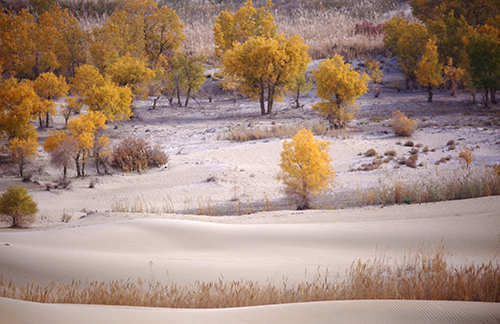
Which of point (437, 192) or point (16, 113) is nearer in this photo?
point (437, 192)

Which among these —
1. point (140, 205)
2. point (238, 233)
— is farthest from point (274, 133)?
point (238, 233)

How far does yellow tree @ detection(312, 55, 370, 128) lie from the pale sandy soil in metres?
2.21

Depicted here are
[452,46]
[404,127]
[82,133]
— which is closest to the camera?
[82,133]

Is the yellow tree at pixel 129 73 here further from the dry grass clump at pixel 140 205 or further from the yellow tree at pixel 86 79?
the dry grass clump at pixel 140 205

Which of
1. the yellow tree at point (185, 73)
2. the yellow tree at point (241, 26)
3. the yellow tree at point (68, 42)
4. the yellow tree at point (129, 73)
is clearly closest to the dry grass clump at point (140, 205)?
the yellow tree at point (129, 73)

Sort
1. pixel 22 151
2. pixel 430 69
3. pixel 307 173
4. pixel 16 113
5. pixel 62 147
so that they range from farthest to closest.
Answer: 1. pixel 430 69
2. pixel 16 113
3. pixel 22 151
4. pixel 62 147
5. pixel 307 173

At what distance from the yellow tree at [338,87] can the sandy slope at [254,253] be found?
36.1 ft

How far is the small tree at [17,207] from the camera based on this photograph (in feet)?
26.0

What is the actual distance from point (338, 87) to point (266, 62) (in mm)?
5881

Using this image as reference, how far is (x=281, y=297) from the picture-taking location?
3.60m

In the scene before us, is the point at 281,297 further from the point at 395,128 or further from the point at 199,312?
the point at 395,128

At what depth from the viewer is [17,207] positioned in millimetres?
7988

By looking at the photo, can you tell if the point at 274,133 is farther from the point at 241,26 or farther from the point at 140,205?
the point at 241,26

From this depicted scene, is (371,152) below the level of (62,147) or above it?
below
